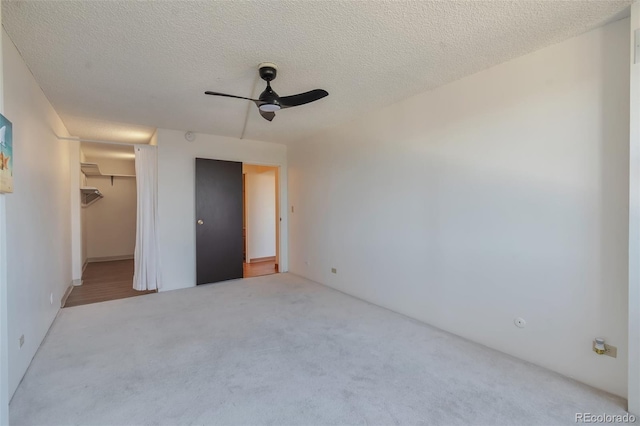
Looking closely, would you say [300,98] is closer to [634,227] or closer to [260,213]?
[634,227]

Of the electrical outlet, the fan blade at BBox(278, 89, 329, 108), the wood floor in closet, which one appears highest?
the fan blade at BBox(278, 89, 329, 108)

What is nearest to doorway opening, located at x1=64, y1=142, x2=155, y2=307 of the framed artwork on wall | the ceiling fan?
the framed artwork on wall

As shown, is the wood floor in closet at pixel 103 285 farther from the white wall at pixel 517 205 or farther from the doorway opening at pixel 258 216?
the white wall at pixel 517 205

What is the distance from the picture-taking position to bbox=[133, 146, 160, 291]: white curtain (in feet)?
14.4

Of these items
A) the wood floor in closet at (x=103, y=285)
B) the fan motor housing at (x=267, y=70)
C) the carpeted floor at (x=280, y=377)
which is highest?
the fan motor housing at (x=267, y=70)

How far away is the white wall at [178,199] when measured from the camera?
180 inches

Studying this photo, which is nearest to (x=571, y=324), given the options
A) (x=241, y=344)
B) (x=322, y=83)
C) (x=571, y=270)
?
(x=571, y=270)

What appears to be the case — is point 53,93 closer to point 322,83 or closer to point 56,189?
point 56,189

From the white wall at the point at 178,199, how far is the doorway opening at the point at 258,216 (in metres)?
1.77

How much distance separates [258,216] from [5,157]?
5.28 m

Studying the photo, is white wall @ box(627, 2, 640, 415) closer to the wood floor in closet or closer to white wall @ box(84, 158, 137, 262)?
the wood floor in closet

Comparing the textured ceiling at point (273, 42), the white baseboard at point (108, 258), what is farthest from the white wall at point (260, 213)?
the textured ceiling at point (273, 42)

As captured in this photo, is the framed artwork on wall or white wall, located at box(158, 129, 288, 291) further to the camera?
white wall, located at box(158, 129, 288, 291)

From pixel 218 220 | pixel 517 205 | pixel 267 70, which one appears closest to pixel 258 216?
pixel 218 220
